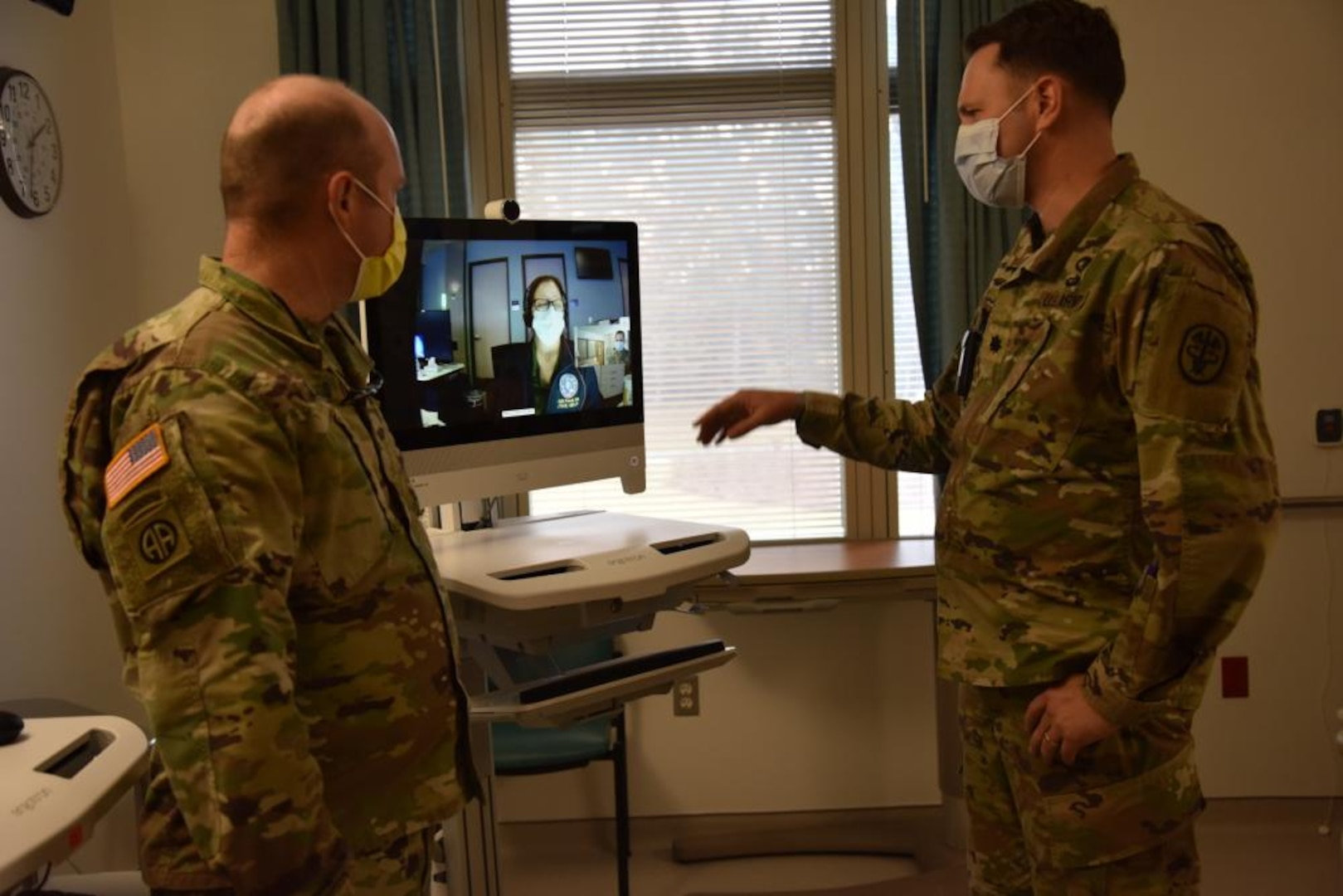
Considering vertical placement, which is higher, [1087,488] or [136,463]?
[136,463]

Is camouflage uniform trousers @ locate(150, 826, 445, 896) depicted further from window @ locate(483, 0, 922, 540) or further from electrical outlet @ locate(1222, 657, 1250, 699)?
electrical outlet @ locate(1222, 657, 1250, 699)

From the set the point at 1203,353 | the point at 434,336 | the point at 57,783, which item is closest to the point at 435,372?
the point at 434,336

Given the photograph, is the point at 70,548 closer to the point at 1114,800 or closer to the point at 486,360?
the point at 486,360

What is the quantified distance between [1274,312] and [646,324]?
180 cm

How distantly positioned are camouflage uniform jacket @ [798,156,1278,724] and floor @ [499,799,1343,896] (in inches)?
59.4

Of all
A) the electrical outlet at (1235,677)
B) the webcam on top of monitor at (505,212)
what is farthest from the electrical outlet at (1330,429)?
the webcam on top of monitor at (505,212)

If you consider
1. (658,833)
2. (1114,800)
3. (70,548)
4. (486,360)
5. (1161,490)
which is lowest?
(658,833)

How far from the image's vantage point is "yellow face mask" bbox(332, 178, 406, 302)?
53.9 inches

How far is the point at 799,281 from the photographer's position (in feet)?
10.9

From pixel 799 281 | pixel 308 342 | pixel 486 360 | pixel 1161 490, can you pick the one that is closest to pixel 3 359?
pixel 486 360

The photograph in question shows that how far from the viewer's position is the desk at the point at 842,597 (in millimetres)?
2844

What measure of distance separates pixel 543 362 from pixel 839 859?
5.96 feet

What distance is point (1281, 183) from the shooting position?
3172 millimetres

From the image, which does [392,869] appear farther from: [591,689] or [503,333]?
[503,333]
